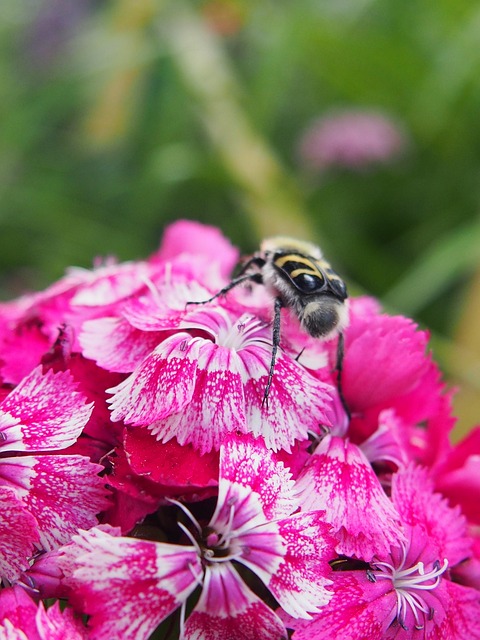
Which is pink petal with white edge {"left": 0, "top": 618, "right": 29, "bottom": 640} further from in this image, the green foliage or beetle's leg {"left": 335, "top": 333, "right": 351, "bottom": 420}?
the green foliage

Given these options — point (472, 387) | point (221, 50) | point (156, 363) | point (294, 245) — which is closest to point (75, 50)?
point (221, 50)

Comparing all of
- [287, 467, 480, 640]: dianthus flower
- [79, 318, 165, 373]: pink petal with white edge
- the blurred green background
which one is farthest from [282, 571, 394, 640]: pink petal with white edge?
the blurred green background

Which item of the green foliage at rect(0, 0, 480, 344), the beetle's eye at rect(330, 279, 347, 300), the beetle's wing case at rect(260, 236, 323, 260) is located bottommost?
the green foliage at rect(0, 0, 480, 344)

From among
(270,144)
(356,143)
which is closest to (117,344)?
(356,143)

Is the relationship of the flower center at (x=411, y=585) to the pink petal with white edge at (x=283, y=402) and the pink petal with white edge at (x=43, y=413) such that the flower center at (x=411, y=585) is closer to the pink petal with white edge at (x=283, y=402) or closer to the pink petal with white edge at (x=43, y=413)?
the pink petal with white edge at (x=283, y=402)

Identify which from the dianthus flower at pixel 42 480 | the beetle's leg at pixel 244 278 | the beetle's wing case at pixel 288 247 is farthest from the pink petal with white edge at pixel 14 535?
the beetle's wing case at pixel 288 247

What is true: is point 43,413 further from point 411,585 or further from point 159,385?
point 411,585

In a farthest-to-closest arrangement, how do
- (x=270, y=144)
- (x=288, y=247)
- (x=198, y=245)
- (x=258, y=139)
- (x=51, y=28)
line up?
(x=51, y=28) → (x=270, y=144) → (x=258, y=139) → (x=198, y=245) → (x=288, y=247)
